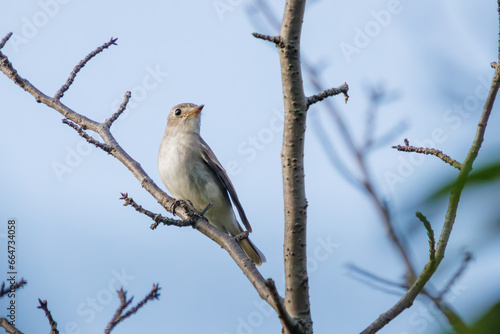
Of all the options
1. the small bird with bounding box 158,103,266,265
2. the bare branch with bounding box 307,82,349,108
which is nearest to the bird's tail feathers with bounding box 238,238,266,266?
the small bird with bounding box 158,103,266,265

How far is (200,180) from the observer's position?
7.81 metres

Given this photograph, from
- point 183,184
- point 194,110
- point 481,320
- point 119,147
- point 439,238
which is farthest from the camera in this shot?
point 194,110

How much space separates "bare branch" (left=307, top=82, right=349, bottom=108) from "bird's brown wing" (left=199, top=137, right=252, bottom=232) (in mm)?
4584

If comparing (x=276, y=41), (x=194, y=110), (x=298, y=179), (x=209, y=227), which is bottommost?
(x=298, y=179)

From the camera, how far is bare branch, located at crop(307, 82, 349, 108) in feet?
9.74

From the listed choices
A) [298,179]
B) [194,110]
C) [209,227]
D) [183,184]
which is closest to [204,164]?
[183,184]

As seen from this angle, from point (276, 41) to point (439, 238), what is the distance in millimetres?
1221

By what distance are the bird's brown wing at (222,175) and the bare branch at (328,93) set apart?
4.58 m

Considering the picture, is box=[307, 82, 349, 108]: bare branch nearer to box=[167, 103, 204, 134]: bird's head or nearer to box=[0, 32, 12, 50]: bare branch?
box=[0, 32, 12, 50]: bare branch

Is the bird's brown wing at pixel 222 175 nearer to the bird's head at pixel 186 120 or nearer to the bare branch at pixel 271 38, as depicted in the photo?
the bird's head at pixel 186 120

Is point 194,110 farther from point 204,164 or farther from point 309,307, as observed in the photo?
point 309,307

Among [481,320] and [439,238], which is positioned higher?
[439,238]

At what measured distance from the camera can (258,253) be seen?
7.73 metres

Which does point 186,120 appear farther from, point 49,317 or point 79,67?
point 49,317
